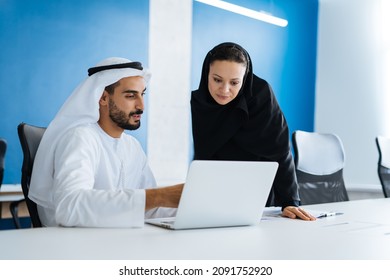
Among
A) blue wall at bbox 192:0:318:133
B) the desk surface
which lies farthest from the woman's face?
blue wall at bbox 192:0:318:133

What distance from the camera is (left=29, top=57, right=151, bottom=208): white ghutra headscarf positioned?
1901 mm

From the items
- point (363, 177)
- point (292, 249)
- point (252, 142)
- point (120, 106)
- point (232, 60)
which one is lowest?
point (363, 177)

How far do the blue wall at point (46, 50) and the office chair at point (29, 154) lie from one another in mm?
1575

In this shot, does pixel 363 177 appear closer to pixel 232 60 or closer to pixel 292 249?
pixel 232 60

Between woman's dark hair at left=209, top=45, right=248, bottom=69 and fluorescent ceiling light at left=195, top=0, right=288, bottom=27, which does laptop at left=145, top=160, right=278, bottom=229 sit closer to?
woman's dark hair at left=209, top=45, right=248, bottom=69

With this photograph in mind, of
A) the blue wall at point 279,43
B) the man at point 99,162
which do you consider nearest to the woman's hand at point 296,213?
the man at point 99,162

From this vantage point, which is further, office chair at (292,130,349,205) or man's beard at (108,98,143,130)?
office chair at (292,130,349,205)

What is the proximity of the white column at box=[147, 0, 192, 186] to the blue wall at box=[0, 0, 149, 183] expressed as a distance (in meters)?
0.31

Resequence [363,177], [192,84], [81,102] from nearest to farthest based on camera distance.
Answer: [81,102] → [192,84] → [363,177]

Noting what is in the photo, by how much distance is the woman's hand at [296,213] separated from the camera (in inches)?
79.9

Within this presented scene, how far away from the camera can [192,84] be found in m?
4.79
